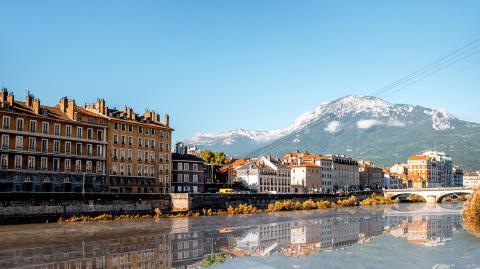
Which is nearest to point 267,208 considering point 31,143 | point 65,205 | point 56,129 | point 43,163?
point 56,129

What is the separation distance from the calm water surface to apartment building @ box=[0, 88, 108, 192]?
13058 mm

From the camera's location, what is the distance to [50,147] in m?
65.1

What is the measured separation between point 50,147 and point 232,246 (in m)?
35.8

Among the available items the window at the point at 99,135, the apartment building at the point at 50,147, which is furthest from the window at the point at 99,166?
the window at the point at 99,135

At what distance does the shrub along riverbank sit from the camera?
59862 millimetres

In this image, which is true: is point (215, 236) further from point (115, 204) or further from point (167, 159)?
point (167, 159)

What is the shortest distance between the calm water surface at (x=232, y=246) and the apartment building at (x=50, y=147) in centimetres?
1306

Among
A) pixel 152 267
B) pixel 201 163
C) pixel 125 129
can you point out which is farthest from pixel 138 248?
pixel 201 163

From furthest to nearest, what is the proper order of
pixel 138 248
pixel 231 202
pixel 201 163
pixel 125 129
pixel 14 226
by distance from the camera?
1. pixel 201 163
2. pixel 231 202
3. pixel 125 129
4. pixel 14 226
5. pixel 138 248

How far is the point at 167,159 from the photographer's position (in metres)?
82.2

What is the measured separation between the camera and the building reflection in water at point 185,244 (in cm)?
3059

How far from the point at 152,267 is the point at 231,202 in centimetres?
5213

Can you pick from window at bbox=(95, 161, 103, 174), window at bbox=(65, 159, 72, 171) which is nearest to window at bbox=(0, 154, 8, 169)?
window at bbox=(65, 159, 72, 171)

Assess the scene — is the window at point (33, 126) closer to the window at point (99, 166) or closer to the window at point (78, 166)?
the window at point (78, 166)
